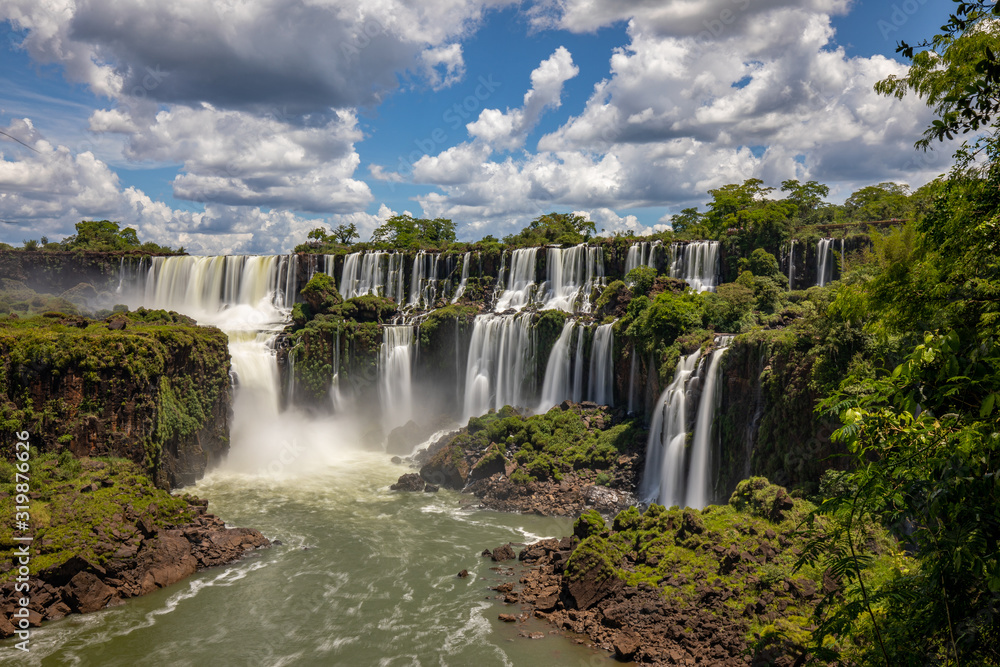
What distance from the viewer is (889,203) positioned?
43656 millimetres

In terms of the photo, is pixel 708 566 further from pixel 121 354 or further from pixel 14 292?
pixel 14 292

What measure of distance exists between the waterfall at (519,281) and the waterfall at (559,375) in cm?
1016

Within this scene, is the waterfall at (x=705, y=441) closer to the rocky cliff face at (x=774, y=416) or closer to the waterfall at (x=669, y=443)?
the rocky cliff face at (x=774, y=416)

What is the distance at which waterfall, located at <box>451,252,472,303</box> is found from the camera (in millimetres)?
46719

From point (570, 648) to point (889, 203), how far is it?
145 ft

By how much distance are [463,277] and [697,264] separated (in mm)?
18243

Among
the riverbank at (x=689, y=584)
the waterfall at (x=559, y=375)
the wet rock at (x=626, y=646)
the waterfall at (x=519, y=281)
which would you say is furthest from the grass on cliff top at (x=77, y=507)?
the waterfall at (x=519, y=281)

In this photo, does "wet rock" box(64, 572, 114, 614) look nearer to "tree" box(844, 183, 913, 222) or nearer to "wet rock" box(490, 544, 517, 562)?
"wet rock" box(490, 544, 517, 562)

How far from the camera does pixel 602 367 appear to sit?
104 ft

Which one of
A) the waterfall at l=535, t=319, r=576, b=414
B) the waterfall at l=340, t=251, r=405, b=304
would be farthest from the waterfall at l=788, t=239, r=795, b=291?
the waterfall at l=340, t=251, r=405, b=304

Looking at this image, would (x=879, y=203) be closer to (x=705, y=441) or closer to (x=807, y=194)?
(x=807, y=194)

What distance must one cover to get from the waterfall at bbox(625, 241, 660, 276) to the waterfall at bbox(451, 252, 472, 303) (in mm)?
13148

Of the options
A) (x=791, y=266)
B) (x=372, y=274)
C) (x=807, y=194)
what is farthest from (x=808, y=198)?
(x=372, y=274)

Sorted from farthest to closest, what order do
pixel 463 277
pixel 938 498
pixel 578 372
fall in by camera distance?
pixel 463 277 → pixel 578 372 → pixel 938 498
